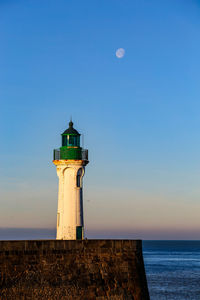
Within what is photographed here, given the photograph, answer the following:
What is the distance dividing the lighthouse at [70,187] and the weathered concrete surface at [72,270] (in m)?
5.80

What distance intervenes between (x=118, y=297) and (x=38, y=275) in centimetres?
303

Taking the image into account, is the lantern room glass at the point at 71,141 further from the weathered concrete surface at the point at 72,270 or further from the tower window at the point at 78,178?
the weathered concrete surface at the point at 72,270

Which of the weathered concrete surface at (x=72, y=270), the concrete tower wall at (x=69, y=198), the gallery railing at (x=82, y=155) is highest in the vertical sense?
the gallery railing at (x=82, y=155)

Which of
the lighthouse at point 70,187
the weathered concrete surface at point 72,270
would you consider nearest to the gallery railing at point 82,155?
the lighthouse at point 70,187

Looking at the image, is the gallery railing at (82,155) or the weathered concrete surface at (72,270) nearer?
the weathered concrete surface at (72,270)

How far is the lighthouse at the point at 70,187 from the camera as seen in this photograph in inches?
898

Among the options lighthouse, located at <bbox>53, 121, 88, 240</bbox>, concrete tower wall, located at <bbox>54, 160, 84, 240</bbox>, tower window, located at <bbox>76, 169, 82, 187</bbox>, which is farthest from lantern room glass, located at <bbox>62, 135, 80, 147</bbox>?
tower window, located at <bbox>76, 169, 82, 187</bbox>

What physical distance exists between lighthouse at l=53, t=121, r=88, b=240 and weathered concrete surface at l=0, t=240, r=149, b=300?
228 inches

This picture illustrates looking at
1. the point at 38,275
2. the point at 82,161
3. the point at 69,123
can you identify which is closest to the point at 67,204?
the point at 82,161

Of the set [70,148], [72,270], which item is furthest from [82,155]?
[72,270]

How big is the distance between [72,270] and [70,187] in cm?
757

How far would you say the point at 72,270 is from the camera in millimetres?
15773

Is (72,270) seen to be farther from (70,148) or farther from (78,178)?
(70,148)

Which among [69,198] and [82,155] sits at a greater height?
[82,155]
